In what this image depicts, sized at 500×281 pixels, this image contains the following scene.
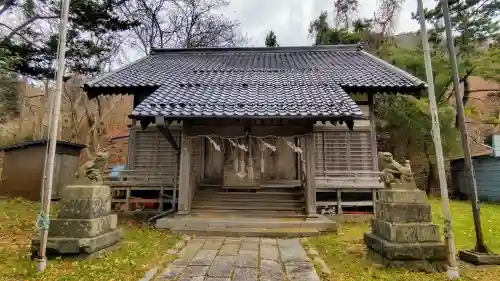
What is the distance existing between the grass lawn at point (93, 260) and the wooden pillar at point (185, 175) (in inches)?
40.8

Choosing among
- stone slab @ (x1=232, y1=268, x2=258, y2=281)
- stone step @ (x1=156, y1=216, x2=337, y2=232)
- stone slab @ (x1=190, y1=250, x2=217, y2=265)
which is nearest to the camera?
stone slab @ (x1=232, y1=268, x2=258, y2=281)

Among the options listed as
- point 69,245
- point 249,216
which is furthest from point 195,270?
point 249,216

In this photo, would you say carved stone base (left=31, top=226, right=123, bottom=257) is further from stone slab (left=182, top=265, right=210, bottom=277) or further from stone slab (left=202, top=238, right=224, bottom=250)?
stone slab (left=202, top=238, right=224, bottom=250)

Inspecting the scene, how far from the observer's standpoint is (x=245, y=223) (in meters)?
8.41

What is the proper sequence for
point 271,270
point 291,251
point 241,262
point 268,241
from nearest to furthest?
point 271,270, point 241,262, point 291,251, point 268,241

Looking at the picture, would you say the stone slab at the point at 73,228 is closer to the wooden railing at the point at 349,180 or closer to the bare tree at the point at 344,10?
the wooden railing at the point at 349,180

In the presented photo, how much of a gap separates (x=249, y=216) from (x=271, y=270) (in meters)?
4.13

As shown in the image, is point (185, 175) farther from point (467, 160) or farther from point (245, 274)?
point (467, 160)

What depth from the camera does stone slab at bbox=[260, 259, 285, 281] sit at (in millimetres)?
4676

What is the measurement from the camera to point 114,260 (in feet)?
17.7

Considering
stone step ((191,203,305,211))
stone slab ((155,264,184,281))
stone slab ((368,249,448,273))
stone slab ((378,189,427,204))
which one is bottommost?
stone slab ((155,264,184,281))

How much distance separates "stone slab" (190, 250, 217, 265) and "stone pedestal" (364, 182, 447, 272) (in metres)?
3.07

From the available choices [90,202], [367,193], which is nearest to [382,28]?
[367,193]

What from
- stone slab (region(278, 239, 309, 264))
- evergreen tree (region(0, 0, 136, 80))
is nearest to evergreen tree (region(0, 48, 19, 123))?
evergreen tree (region(0, 0, 136, 80))
